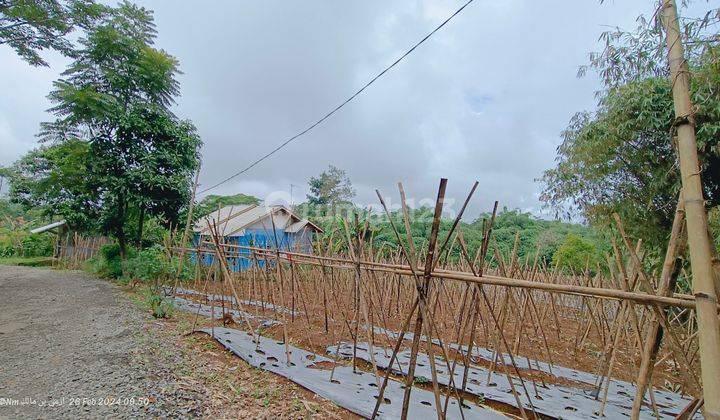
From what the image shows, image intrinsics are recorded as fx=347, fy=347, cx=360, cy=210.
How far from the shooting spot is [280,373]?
3.74 m

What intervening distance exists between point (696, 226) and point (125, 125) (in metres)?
11.7

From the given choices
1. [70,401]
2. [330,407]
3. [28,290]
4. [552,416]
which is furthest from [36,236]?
[552,416]

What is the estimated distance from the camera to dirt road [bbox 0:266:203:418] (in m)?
2.91

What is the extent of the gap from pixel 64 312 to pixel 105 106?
18.7 ft

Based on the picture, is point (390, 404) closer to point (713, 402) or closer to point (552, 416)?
point (552, 416)

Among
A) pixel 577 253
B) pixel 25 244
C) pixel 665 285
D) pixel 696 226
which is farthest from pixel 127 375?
pixel 25 244

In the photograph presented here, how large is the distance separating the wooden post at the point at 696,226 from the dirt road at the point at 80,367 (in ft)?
10.9

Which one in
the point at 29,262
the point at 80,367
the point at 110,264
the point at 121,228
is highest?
the point at 121,228

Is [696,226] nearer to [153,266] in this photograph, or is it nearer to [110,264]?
[153,266]

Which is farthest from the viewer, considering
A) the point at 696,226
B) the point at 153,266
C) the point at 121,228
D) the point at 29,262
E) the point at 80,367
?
the point at 29,262

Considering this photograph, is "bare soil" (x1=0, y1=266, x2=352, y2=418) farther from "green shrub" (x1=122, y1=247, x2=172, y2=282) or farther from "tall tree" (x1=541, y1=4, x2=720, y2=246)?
"tall tree" (x1=541, y1=4, x2=720, y2=246)

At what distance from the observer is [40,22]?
6.97m

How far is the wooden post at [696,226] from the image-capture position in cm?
127

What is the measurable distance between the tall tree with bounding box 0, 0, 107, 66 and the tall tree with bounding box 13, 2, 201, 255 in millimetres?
1712
